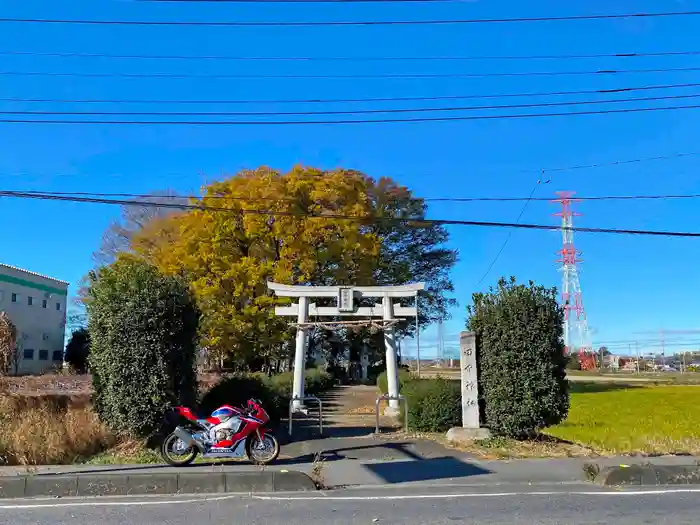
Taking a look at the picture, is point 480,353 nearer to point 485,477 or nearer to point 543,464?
point 543,464

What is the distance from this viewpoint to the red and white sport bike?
37.4 feet

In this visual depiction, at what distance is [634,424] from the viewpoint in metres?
21.0

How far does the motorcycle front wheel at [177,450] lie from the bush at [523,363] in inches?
244

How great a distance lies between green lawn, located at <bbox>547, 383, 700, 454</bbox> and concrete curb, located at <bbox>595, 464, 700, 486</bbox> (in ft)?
8.31

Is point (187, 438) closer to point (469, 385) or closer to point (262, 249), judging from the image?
point (469, 385)

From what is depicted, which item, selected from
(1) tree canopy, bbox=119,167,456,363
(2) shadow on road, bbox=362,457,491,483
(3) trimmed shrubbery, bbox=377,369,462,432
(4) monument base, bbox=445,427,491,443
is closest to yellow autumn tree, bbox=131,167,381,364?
(1) tree canopy, bbox=119,167,456,363

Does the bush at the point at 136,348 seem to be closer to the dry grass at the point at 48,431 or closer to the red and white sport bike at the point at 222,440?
the dry grass at the point at 48,431

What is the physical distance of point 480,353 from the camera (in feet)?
46.7

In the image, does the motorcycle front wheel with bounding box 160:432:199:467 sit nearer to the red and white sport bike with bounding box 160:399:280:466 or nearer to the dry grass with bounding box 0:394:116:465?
the red and white sport bike with bounding box 160:399:280:466

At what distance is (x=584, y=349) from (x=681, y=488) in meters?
104

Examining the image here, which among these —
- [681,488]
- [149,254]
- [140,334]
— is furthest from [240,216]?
[681,488]

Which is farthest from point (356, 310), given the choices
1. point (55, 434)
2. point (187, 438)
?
point (55, 434)

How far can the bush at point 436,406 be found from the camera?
15.7 m

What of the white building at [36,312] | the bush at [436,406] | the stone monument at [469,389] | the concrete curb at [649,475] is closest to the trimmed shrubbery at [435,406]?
the bush at [436,406]
